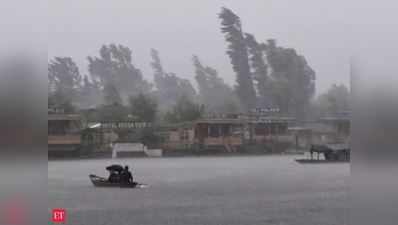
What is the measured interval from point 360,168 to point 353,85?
15.6 inches

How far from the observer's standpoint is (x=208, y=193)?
4.20 m

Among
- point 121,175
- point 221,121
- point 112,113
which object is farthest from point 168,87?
point 121,175

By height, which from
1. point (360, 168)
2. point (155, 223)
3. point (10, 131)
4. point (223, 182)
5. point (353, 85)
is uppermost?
point (353, 85)

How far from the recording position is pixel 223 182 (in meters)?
4.33

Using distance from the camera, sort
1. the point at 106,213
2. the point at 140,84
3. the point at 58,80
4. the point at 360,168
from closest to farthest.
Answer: the point at 360,168 → the point at 58,80 → the point at 140,84 → the point at 106,213

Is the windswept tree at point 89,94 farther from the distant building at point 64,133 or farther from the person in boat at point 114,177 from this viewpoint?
the person in boat at point 114,177

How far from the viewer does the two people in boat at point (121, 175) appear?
4.23 m

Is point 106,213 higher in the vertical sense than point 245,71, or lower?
lower

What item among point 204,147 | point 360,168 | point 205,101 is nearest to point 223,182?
point 204,147

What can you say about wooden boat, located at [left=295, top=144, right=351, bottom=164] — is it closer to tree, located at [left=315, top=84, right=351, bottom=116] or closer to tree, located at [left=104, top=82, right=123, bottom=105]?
tree, located at [left=315, top=84, right=351, bottom=116]

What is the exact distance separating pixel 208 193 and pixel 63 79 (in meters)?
1.55

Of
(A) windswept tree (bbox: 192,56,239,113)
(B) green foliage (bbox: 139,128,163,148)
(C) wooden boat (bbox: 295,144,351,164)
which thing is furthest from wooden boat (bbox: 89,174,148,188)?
(C) wooden boat (bbox: 295,144,351,164)

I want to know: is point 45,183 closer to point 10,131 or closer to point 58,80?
point 10,131

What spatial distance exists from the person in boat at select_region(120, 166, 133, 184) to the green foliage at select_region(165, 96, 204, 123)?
21.1 inches
